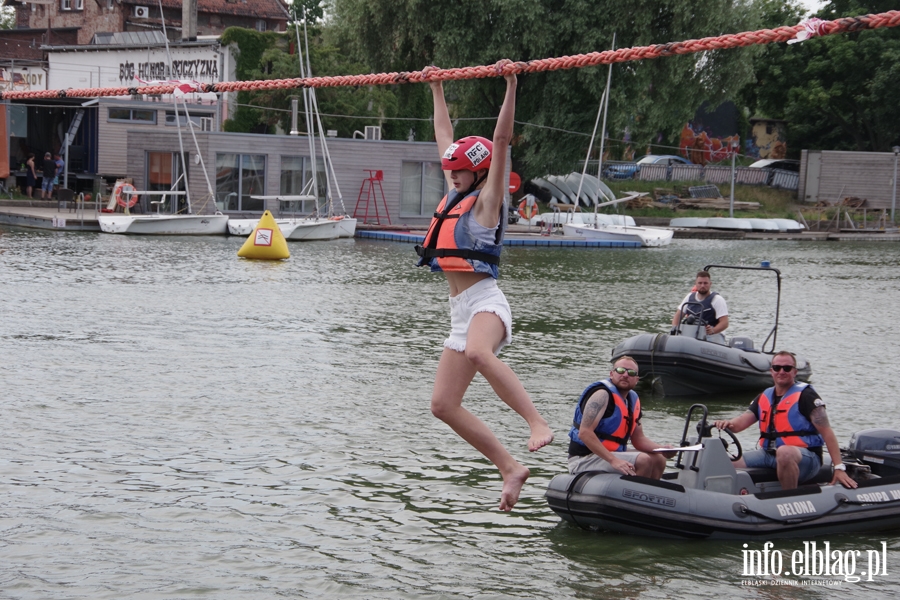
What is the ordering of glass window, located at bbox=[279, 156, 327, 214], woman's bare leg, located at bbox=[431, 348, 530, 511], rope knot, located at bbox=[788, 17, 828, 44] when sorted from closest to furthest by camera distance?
woman's bare leg, located at bbox=[431, 348, 530, 511], rope knot, located at bbox=[788, 17, 828, 44], glass window, located at bbox=[279, 156, 327, 214]

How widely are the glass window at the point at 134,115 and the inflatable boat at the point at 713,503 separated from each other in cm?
4182

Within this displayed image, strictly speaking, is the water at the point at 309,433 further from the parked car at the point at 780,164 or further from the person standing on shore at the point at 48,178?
the parked car at the point at 780,164

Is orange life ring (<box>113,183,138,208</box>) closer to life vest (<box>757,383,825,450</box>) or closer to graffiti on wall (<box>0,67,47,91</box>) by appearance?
graffiti on wall (<box>0,67,47,91</box>)

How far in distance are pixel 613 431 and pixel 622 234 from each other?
110ft

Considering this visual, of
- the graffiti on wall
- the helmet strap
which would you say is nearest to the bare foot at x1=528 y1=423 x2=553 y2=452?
the helmet strap

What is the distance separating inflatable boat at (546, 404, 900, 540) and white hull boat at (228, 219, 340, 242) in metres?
29.7

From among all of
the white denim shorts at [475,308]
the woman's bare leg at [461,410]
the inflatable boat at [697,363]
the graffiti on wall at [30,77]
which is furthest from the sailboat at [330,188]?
the woman's bare leg at [461,410]

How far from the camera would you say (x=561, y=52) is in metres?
44.4

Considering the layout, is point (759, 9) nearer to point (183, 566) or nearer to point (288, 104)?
point (288, 104)

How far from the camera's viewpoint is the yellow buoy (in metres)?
31.2

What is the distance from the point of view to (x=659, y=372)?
1489 centimetres

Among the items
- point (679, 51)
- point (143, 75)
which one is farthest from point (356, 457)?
point (143, 75)

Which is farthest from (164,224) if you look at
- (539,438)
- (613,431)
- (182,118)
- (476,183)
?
(539,438)

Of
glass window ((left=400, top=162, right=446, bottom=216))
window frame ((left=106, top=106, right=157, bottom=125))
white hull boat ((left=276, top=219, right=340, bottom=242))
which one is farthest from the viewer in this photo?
window frame ((left=106, top=106, right=157, bottom=125))
